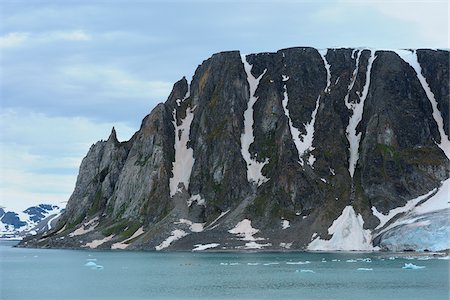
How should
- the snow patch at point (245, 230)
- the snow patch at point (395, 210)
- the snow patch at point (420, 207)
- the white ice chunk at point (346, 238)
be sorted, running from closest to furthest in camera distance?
1. the snow patch at point (420, 207)
2. the white ice chunk at point (346, 238)
3. the snow patch at point (395, 210)
4. the snow patch at point (245, 230)

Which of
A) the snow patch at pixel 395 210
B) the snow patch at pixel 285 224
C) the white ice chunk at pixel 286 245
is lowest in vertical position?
the white ice chunk at pixel 286 245

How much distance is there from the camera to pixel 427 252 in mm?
153250

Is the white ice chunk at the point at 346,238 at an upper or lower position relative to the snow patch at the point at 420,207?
lower

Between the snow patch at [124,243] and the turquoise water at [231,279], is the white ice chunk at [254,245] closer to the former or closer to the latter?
the snow patch at [124,243]

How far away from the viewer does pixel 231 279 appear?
318 ft

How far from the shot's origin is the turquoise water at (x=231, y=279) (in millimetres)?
79938

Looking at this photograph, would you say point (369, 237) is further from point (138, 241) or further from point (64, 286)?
point (64, 286)

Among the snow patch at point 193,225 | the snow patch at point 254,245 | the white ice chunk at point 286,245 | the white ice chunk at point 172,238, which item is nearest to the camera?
the white ice chunk at point 286,245

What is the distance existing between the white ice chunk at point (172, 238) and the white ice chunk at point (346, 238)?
36.1 m

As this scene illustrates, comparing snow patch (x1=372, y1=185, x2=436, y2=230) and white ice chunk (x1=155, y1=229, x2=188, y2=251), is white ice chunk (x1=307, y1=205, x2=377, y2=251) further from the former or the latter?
white ice chunk (x1=155, y1=229, x2=188, y2=251)

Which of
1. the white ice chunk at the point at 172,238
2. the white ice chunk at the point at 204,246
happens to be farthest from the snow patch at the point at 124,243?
the white ice chunk at the point at 204,246

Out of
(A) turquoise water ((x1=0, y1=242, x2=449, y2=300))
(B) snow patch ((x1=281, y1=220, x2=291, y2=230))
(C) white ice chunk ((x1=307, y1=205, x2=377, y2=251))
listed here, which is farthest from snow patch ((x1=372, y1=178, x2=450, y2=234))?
(A) turquoise water ((x1=0, y1=242, x2=449, y2=300))

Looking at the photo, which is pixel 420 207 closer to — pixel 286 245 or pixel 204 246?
pixel 286 245

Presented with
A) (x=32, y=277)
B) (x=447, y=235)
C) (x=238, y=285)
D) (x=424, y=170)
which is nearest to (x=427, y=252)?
(x=447, y=235)
